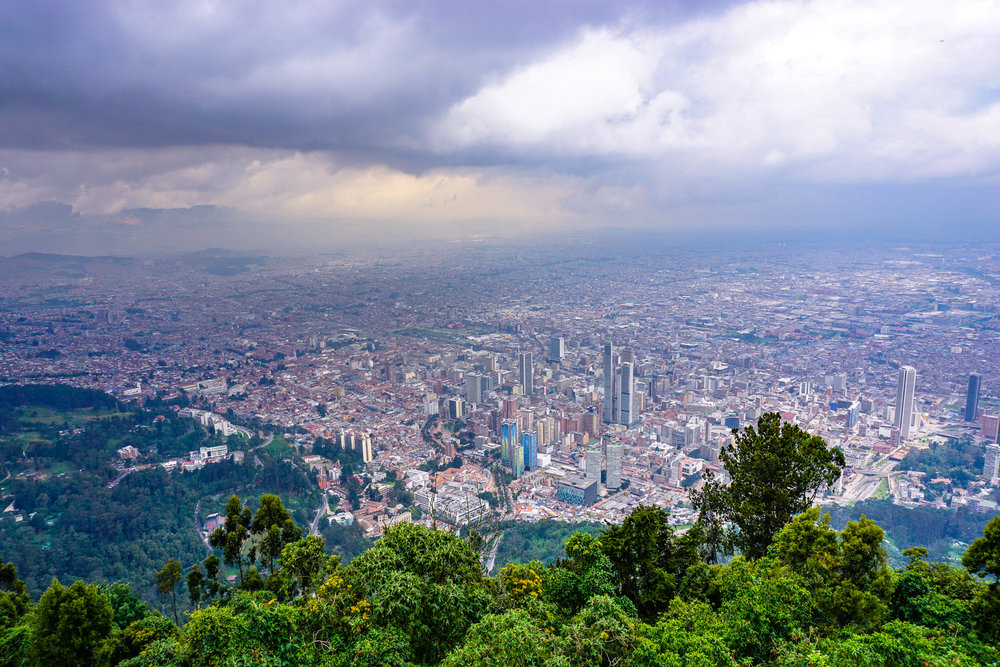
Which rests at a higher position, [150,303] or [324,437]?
[150,303]

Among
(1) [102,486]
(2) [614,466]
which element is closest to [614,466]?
(2) [614,466]

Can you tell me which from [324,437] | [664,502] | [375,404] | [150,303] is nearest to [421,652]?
[664,502]

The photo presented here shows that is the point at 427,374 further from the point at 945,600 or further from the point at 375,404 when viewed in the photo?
the point at 945,600

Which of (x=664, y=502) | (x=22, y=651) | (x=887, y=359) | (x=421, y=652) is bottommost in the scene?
(x=664, y=502)

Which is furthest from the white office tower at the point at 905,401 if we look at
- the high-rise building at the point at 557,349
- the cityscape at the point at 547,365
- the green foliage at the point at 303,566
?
the green foliage at the point at 303,566

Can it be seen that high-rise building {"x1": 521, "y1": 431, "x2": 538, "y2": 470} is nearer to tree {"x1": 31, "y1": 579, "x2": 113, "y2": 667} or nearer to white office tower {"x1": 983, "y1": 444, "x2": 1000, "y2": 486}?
white office tower {"x1": 983, "y1": 444, "x2": 1000, "y2": 486}

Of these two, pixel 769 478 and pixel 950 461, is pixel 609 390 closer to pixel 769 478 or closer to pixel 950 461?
pixel 950 461
